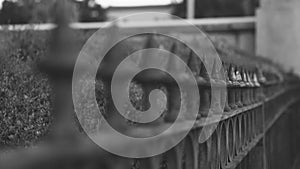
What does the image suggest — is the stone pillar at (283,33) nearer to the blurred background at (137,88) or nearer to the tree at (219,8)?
the blurred background at (137,88)

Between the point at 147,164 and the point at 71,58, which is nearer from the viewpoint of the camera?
the point at 71,58

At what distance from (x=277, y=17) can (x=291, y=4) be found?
13.3 inches

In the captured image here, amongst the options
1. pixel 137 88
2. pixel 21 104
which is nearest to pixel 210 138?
pixel 137 88

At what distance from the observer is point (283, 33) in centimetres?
919

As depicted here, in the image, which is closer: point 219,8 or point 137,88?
point 137,88

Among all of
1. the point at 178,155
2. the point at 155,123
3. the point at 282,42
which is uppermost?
the point at 155,123

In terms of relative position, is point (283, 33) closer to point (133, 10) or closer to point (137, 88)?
point (137, 88)

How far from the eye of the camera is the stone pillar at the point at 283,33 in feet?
29.9

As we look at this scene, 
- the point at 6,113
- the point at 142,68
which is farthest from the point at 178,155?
the point at 6,113

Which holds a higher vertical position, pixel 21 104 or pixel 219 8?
pixel 21 104

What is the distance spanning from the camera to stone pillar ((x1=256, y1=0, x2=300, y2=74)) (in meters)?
9.10

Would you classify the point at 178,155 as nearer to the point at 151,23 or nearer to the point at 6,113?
the point at 6,113

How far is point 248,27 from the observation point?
9.89 m

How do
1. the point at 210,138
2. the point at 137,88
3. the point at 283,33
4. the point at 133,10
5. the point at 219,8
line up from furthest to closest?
1. the point at 133,10
2. the point at 219,8
3. the point at 283,33
4. the point at 137,88
5. the point at 210,138
